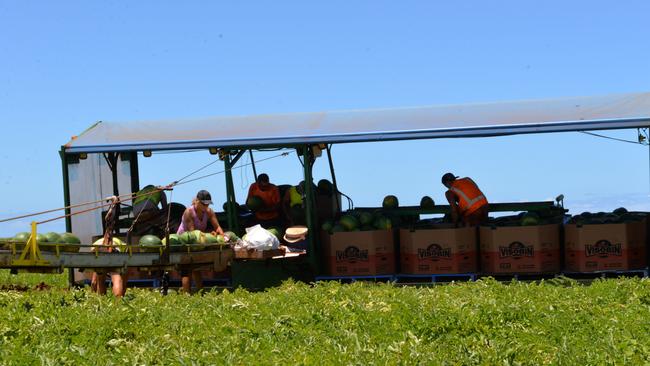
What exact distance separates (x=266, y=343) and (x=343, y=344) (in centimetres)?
69

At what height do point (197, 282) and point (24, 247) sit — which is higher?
point (24, 247)

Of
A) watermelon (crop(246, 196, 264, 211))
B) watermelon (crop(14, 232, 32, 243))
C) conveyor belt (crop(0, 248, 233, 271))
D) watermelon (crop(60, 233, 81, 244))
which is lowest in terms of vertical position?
conveyor belt (crop(0, 248, 233, 271))

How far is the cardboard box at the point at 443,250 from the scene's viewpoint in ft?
50.4

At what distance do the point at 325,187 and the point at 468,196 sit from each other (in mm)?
2907

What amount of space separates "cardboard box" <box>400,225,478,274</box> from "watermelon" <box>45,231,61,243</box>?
225 inches

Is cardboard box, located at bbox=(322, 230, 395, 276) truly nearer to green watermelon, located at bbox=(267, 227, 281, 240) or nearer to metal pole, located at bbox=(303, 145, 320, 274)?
metal pole, located at bbox=(303, 145, 320, 274)

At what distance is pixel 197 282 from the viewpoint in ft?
50.2

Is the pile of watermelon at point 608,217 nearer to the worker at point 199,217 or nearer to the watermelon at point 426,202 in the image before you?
the watermelon at point 426,202

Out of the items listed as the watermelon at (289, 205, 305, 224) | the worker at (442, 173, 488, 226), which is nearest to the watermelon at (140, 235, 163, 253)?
the watermelon at (289, 205, 305, 224)

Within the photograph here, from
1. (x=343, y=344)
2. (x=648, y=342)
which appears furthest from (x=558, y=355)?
(x=343, y=344)

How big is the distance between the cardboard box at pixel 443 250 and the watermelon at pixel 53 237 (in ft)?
18.7

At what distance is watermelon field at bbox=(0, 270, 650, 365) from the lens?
7508 mm

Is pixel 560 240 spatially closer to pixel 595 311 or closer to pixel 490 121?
pixel 490 121

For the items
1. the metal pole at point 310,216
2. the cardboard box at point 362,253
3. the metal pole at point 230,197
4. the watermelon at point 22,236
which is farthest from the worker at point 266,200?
the watermelon at point 22,236
